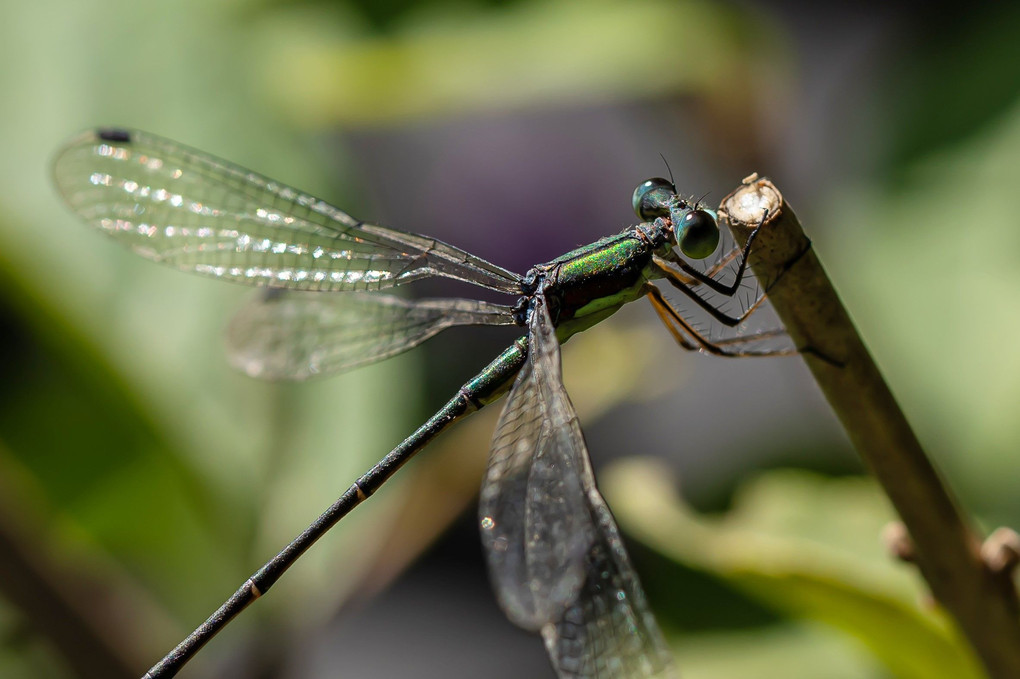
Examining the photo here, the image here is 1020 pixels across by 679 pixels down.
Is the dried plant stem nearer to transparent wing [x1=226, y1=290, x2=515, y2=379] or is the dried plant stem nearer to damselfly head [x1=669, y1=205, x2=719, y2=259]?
damselfly head [x1=669, y1=205, x2=719, y2=259]

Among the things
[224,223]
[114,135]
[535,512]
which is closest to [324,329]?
[224,223]

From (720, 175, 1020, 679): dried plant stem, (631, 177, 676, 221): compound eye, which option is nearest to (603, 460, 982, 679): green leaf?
(720, 175, 1020, 679): dried plant stem

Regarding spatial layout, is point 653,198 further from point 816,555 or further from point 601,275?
point 816,555

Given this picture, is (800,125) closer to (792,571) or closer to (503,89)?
(503,89)

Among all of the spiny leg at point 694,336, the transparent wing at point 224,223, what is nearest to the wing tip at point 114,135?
the transparent wing at point 224,223

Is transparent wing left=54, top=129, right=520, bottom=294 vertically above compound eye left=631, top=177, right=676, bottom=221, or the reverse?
transparent wing left=54, top=129, right=520, bottom=294

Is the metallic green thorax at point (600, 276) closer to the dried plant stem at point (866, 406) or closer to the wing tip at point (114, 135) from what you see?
the dried plant stem at point (866, 406)
